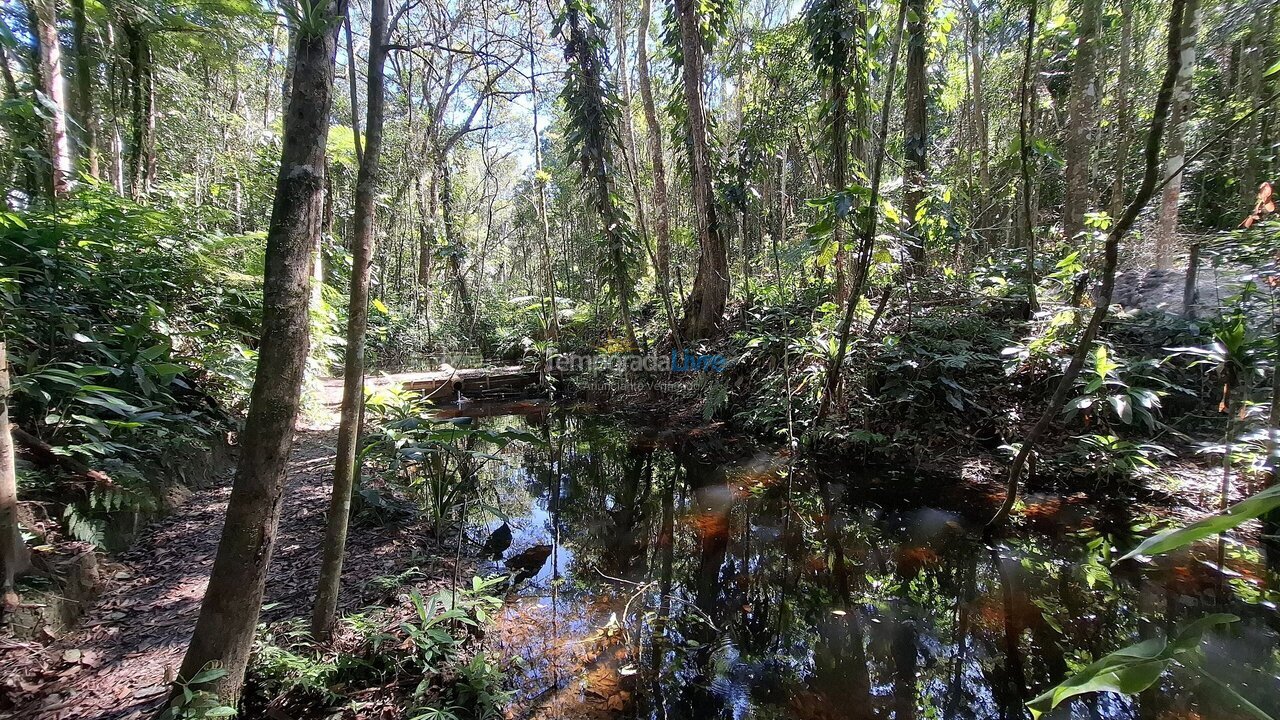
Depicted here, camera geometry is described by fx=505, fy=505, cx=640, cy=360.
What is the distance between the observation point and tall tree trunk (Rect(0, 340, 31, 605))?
237cm

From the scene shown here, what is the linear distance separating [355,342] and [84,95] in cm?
865

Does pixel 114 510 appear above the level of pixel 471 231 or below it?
below

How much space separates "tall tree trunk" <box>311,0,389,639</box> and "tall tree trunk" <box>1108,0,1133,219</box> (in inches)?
435

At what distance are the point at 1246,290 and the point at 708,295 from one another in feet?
24.3

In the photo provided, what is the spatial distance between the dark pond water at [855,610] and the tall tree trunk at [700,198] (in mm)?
5537

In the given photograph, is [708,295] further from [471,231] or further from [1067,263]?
[471,231]

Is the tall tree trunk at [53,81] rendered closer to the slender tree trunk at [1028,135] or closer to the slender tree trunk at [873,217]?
the slender tree trunk at [873,217]

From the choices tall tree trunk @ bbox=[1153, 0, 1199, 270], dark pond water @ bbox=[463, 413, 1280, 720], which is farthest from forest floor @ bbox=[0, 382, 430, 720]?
tall tree trunk @ bbox=[1153, 0, 1199, 270]

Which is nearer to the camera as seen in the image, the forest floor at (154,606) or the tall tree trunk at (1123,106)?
the forest floor at (154,606)

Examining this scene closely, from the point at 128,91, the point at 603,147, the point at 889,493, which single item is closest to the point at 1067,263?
the point at 889,493

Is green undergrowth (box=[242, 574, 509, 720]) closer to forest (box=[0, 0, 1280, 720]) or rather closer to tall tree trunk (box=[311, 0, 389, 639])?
forest (box=[0, 0, 1280, 720])

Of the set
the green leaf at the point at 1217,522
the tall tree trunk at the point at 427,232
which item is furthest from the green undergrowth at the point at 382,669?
the tall tree trunk at the point at 427,232

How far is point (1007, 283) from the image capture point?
299 inches

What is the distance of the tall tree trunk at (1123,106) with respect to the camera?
870 centimetres
